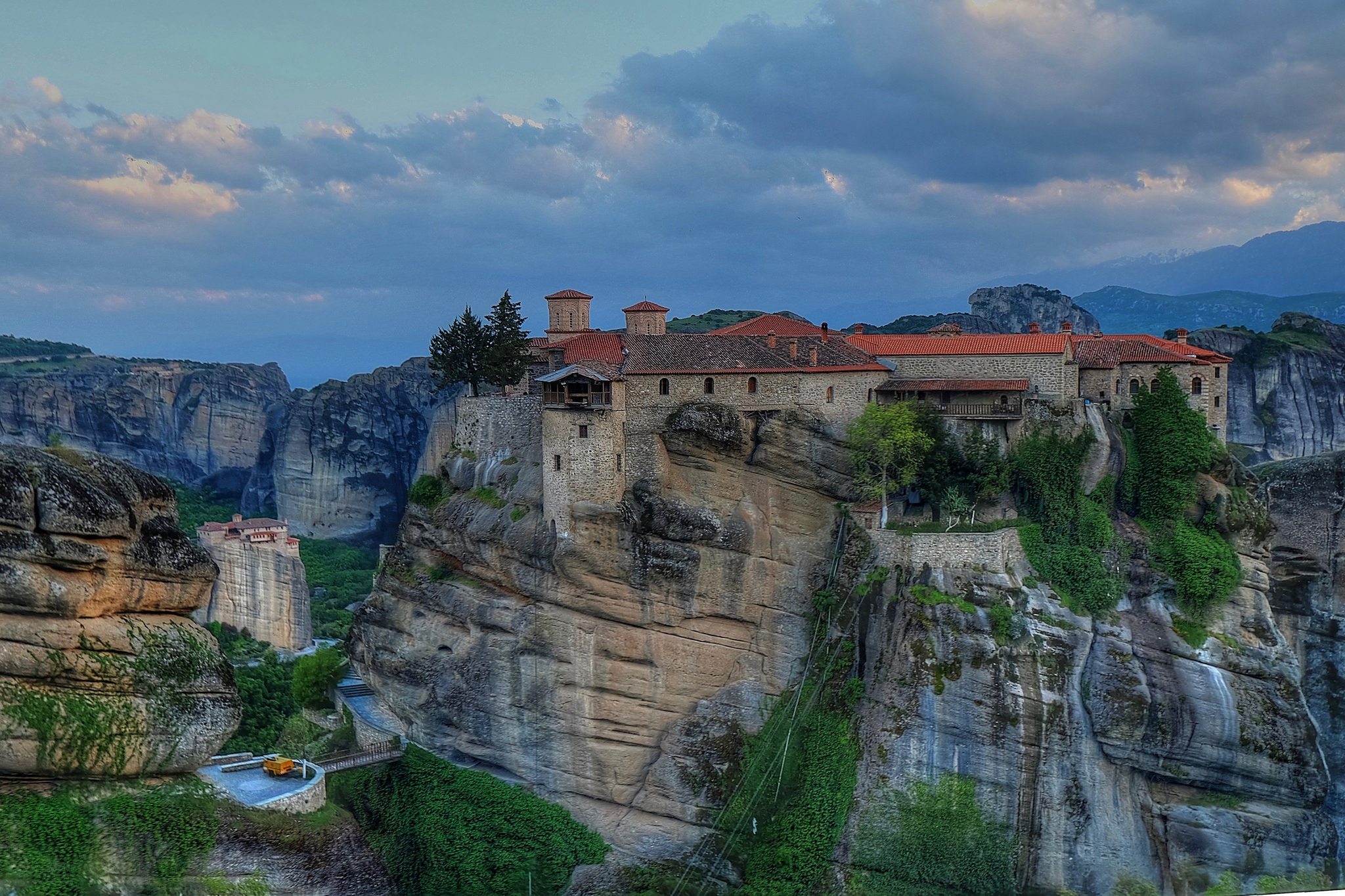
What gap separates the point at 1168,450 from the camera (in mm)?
26641

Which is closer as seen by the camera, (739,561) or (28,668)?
(28,668)

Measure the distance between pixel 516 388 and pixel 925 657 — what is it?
11871 millimetres

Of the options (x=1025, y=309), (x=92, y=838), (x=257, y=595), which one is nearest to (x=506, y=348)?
(x=92, y=838)

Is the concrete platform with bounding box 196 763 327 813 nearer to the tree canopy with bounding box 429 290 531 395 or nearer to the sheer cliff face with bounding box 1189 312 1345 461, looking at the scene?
the tree canopy with bounding box 429 290 531 395

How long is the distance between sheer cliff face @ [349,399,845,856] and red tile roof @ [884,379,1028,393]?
2.23 m

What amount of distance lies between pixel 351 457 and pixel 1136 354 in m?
47.2

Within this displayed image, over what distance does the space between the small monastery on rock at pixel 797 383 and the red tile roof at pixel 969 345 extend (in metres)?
0.04

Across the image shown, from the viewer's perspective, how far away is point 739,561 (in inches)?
1067

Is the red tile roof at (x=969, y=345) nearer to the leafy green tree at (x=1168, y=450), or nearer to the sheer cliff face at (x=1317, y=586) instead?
the leafy green tree at (x=1168, y=450)

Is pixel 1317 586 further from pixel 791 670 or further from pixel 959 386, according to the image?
pixel 791 670

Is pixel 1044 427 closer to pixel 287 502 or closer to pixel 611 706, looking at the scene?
pixel 611 706

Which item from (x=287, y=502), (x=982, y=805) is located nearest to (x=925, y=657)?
(x=982, y=805)

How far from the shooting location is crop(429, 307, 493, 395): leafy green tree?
1181 inches

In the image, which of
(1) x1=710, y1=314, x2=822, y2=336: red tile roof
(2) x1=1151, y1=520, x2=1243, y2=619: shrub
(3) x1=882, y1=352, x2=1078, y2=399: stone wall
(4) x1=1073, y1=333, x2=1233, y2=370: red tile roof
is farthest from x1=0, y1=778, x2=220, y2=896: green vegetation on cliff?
(4) x1=1073, y1=333, x2=1233, y2=370: red tile roof
